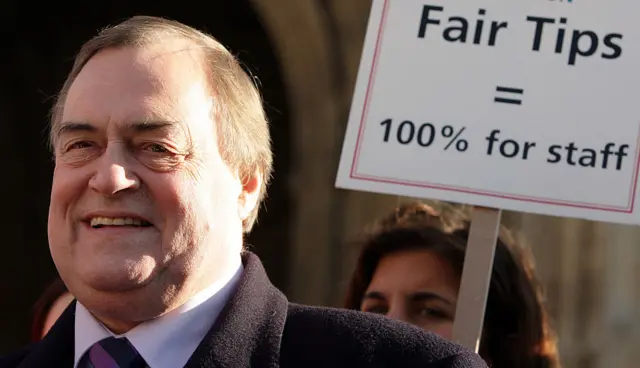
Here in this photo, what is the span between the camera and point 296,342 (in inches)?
78.7

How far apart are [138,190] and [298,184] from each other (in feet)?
15.0

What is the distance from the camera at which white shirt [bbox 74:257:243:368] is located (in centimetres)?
193

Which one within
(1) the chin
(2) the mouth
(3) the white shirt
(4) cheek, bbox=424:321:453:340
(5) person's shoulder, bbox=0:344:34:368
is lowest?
(5) person's shoulder, bbox=0:344:34:368

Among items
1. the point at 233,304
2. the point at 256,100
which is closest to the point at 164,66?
the point at 256,100

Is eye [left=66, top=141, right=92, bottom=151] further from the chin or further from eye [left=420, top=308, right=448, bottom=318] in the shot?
eye [left=420, top=308, right=448, bottom=318]

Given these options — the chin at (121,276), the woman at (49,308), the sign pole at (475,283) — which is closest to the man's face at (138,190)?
the chin at (121,276)

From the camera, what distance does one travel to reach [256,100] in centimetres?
218

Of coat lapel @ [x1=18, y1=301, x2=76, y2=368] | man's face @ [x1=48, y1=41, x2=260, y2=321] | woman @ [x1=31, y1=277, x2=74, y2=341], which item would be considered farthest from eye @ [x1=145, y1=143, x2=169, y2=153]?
woman @ [x1=31, y1=277, x2=74, y2=341]

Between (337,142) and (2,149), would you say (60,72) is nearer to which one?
(2,149)

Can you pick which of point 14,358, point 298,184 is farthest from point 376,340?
point 298,184

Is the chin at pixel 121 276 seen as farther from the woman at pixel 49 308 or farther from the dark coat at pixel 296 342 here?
the woman at pixel 49 308

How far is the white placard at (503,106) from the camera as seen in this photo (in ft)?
8.75

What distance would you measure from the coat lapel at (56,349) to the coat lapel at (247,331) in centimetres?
25

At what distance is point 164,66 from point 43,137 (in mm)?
5267
